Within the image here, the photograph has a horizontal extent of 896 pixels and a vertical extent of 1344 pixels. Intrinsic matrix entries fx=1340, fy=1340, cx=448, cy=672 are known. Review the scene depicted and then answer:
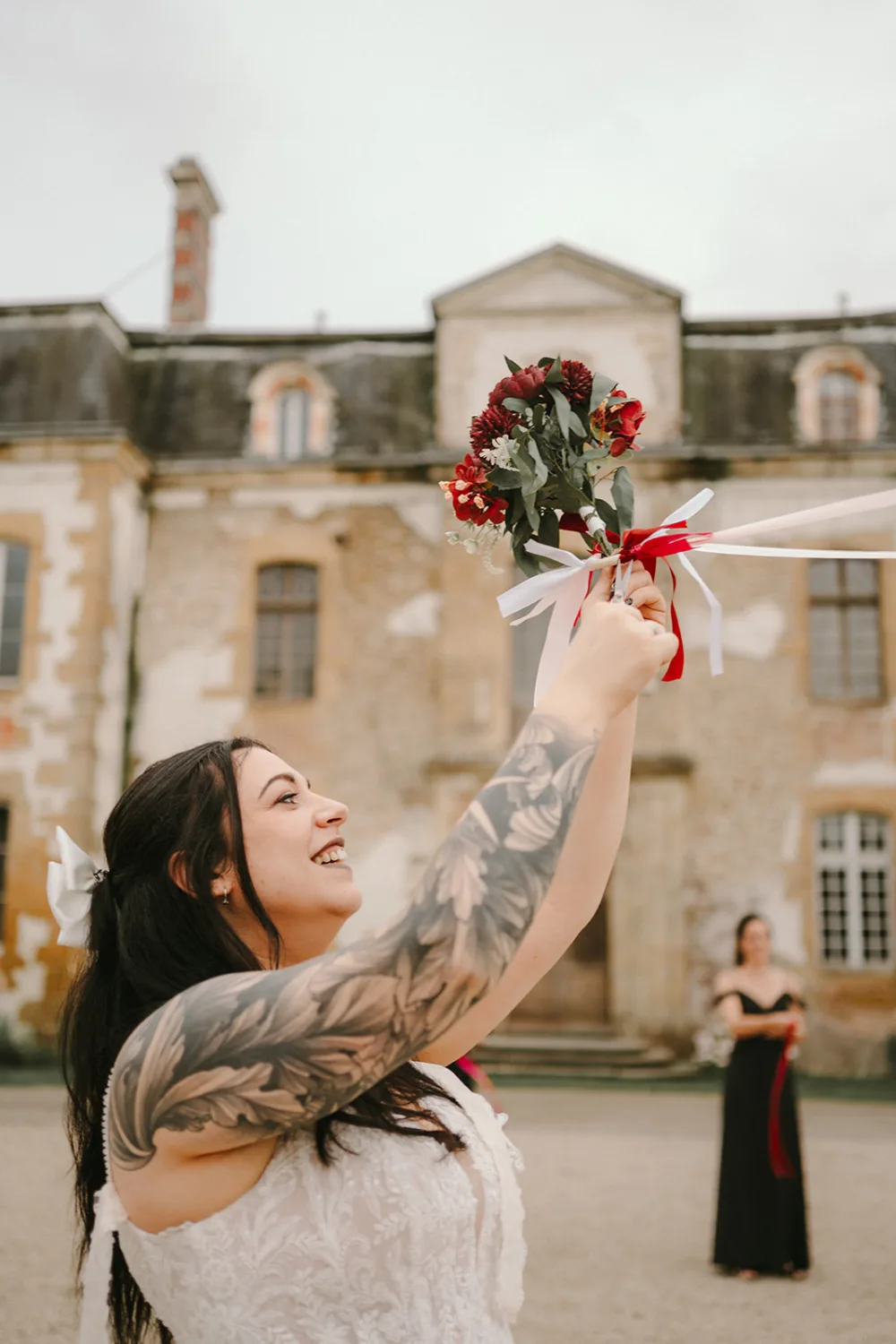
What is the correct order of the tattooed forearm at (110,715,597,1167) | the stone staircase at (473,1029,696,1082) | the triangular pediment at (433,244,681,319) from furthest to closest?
the triangular pediment at (433,244,681,319)
the stone staircase at (473,1029,696,1082)
the tattooed forearm at (110,715,597,1167)

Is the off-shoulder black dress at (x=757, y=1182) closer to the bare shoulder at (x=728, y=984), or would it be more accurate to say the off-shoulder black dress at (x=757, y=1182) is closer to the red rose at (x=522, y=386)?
the bare shoulder at (x=728, y=984)

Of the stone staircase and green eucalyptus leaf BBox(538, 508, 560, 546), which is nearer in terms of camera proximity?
green eucalyptus leaf BBox(538, 508, 560, 546)

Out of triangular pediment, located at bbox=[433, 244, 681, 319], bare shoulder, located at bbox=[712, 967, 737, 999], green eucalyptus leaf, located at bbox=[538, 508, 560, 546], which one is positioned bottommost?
bare shoulder, located at bbox=[712, 967, 737, 999]

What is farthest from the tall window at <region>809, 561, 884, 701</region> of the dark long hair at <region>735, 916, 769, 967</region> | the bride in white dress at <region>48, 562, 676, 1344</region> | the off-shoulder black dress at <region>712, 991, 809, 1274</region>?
the bride in white dress at <region>48, 562, 676, 1344</region>

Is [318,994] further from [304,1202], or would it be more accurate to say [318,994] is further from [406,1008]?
[304,1202]

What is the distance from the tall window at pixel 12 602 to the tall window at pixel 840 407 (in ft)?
35.2

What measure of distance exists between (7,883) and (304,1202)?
51.8 feet

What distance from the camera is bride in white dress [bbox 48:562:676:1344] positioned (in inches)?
51.3

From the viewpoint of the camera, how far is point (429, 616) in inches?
692

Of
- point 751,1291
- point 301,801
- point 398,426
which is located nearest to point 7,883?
point 398,426

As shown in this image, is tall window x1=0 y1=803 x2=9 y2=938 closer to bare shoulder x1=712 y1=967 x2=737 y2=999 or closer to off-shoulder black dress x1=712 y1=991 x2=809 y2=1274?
bare shoulder x1=712 y1=967 x2=737 y2=999

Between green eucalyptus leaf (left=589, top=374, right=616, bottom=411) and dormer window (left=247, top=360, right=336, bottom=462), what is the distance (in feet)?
53.7

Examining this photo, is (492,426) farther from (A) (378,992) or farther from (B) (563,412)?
(A) (378,992)

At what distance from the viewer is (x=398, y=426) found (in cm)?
1814
